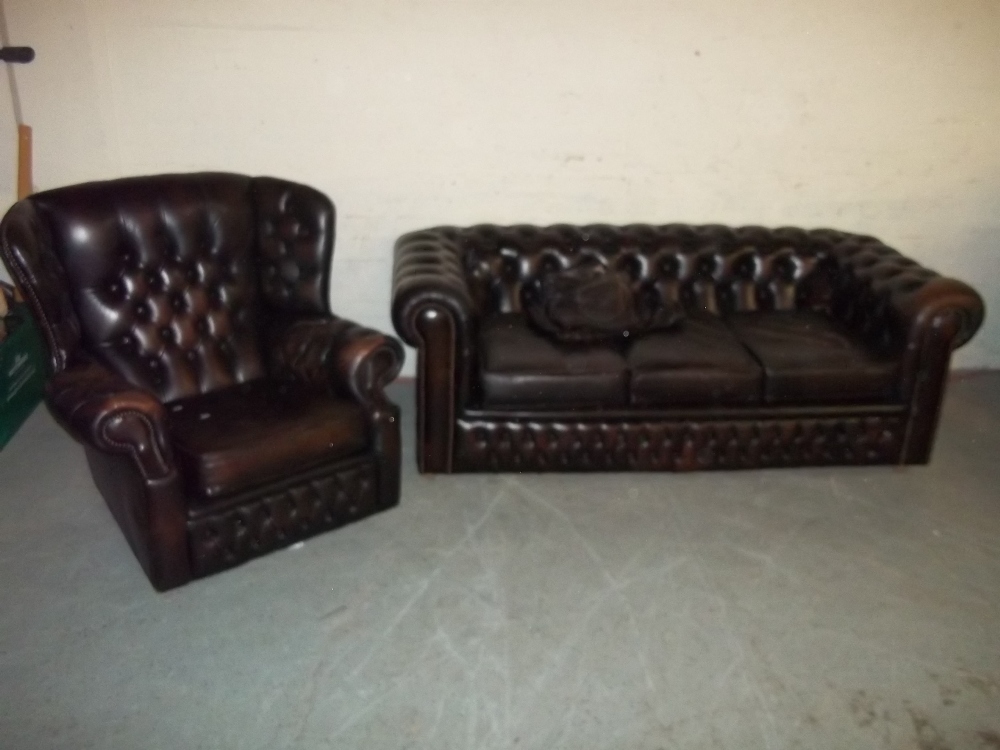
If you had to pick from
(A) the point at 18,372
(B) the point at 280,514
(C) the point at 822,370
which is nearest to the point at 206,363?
(B) the point at 280,514

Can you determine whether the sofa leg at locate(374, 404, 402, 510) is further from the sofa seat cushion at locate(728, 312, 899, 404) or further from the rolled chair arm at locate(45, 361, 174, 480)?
the sofa seat cushion at locate(728, 312, 899, 404)

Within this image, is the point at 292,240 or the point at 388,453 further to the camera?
the point at 292,240

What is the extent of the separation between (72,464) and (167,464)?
100 cm

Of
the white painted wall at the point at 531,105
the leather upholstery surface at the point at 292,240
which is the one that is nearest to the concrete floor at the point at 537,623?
the leather upholstery surface at the point at 292,240

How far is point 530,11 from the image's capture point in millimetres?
→ 3449

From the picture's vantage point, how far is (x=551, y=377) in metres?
3.14

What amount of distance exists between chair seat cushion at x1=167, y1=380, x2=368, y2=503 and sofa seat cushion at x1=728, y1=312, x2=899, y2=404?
1482 mm

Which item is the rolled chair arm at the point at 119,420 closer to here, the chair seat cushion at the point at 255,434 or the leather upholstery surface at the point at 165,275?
the chair seat cushion at the point at 255,434

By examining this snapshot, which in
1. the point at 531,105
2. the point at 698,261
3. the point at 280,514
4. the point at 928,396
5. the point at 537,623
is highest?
the point at 531,105

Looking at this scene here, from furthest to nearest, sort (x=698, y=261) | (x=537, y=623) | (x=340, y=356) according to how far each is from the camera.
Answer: (x=698, y=261) → (x=340, y=356) → (x=537, y=623)

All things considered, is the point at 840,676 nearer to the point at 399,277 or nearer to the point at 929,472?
the point at 929,472

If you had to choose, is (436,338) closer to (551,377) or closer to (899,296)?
(551,377)

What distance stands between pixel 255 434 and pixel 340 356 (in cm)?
39

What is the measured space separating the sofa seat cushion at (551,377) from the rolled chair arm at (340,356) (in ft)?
1.19
